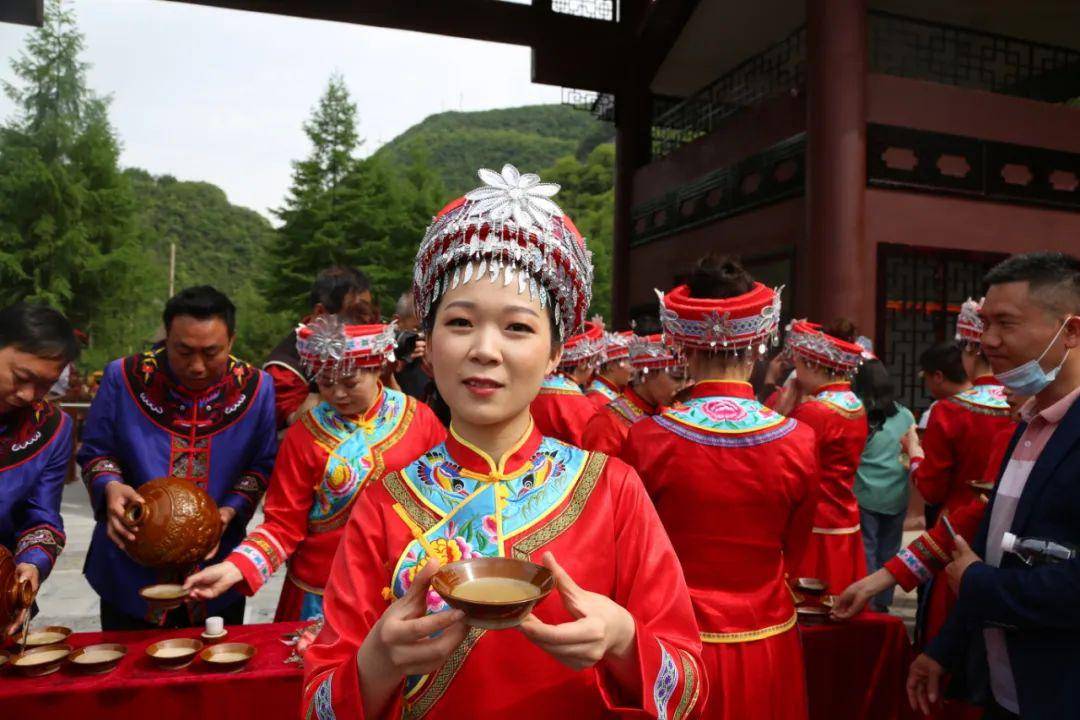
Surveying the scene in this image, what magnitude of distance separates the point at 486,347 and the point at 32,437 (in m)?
2.23

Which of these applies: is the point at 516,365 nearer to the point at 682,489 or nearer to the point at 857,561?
the point at 682,489

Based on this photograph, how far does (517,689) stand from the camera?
137cm

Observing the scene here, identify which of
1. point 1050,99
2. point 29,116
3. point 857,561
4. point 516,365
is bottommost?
point 857,561

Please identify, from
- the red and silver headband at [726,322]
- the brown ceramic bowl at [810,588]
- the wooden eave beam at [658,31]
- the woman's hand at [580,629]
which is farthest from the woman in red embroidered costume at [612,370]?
the wooden eave beam at [658,31]

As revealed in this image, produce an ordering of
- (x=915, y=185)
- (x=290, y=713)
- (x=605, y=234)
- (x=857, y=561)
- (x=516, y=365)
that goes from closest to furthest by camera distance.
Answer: (x=516, y=365) → (x=290, y=713) → (x=857, y=561) → (x=915, y=185) → (x=605, y=234)

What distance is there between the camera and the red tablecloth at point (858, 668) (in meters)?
2.96

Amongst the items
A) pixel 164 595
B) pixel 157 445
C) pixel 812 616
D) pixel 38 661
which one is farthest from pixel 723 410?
pixel 38 661

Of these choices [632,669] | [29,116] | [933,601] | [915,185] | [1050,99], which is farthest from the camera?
[29,116]

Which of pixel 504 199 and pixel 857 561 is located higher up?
pixel 504 199

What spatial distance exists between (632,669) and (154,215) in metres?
69.4

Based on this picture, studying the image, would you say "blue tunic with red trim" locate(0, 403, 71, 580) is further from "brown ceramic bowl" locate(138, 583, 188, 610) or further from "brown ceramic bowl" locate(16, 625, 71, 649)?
"brown ceramic bowl" locate(138, 583, 188, 610)

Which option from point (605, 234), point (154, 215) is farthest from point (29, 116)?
point (154, 215)

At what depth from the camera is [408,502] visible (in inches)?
58.7

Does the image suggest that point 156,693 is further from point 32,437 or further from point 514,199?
point 514,199
